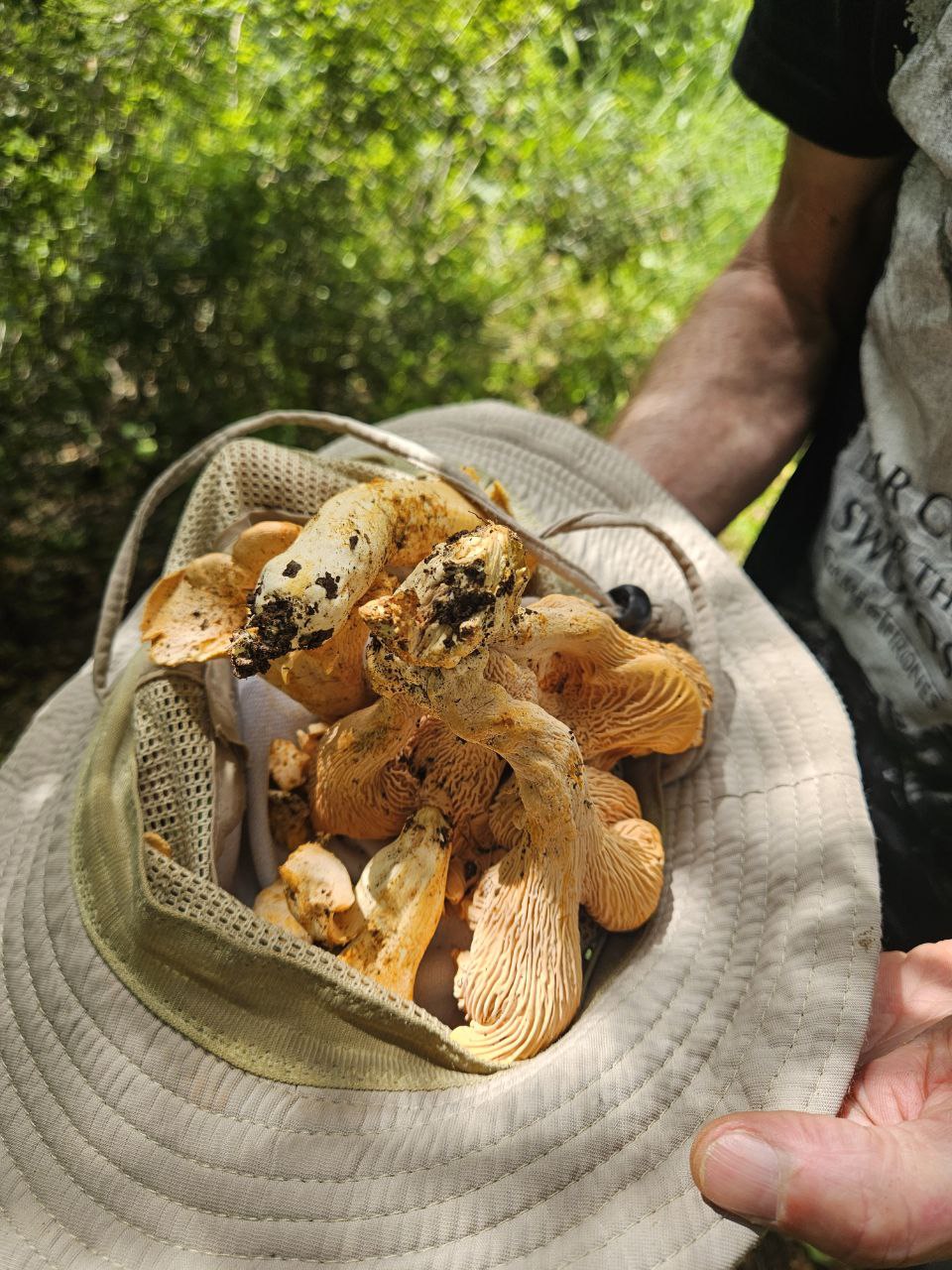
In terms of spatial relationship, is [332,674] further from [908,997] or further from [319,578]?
[908,997]

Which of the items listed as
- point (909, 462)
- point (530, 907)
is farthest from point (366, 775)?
point (909, 462)

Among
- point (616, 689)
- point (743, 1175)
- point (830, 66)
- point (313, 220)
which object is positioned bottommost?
point (743, 1175)

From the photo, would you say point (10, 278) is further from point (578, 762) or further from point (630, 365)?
point (630, 365)

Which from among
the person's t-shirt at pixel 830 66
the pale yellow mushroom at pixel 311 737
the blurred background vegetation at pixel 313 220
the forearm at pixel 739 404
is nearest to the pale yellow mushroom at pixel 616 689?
the pale yellow mushroom at pixel 311 737

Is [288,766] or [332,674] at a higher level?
[332,674]

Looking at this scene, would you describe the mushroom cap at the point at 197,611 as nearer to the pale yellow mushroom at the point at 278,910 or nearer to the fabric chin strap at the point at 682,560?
the pale yellow mushroom at the point at 278,910

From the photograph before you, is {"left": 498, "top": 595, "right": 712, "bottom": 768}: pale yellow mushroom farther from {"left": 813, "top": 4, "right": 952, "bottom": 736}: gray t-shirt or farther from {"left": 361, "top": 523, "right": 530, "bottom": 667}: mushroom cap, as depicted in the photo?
{"left": 813, "top": 4, "right": 952, "bottom": 736}: gray t-shirt

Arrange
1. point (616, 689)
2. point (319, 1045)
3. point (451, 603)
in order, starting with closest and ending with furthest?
point (451, 603) < point (319, 1045) < point (616, 689)

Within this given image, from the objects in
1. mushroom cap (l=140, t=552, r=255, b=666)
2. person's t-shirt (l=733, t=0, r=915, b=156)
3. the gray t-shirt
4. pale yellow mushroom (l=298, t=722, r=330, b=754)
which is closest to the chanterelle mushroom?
pale yellow mushroom (l=298, t=722, r=330, b=754)

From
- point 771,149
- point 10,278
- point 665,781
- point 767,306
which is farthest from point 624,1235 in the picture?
point 771,149
